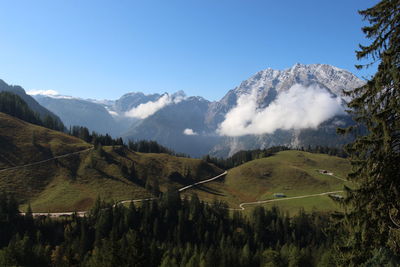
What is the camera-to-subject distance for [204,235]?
139375 millimetres

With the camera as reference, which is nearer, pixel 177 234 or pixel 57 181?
pixel 177 234

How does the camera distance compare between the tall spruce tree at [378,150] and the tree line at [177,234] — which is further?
the tree line at [177,234]

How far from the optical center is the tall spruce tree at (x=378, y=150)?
15.5 m

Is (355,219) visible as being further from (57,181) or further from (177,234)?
(57,181)

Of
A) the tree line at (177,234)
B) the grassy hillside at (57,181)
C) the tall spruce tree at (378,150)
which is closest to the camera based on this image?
the tall spruce tree at (378,150)

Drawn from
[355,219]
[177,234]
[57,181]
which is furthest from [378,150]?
[57,181]

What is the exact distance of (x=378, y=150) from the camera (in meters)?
16.2

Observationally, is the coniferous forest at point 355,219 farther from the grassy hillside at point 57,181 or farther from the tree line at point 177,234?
the grassy hillside at point 57,181

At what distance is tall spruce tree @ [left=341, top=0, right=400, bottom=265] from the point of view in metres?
15.5

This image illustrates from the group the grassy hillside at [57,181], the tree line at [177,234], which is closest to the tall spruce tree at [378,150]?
the tree line at [177,234]

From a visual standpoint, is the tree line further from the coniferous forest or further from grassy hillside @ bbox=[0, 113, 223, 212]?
grassy hillside @ bbox=[0, 113, 223, 212]

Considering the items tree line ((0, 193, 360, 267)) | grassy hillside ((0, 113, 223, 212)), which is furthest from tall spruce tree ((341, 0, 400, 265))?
grassy hillside ((0, 113, 223, 212))

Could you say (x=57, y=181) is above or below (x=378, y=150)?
below

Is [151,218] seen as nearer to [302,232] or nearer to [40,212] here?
[40,212]
